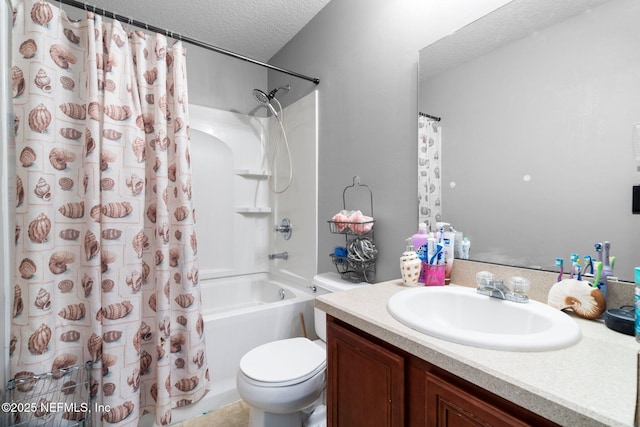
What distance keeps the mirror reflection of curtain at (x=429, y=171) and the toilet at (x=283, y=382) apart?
28.0 inches

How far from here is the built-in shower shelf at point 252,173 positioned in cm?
265

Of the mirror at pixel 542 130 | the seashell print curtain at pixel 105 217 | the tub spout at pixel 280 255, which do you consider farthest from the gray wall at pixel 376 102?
the seashell print curtain at pixel 105 217

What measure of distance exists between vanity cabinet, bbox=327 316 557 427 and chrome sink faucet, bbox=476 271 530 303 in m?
0.42

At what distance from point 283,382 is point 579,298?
1.09 m

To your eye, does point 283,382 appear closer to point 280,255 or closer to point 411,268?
point 411,268

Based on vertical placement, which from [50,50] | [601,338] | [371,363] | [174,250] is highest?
[50,50]

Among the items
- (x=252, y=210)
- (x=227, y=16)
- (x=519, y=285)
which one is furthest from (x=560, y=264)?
(x=227, y=16)

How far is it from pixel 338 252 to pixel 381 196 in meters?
0.44

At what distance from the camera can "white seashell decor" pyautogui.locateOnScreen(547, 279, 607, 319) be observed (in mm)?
809

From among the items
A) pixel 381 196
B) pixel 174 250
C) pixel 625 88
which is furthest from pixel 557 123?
pixel 174 250

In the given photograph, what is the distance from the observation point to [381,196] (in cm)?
161

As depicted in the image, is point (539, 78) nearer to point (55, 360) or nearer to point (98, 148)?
point (98, 148)

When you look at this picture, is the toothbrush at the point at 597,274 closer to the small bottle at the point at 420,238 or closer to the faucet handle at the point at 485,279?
the faucet handle at the point at 485,279

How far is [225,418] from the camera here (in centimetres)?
158
